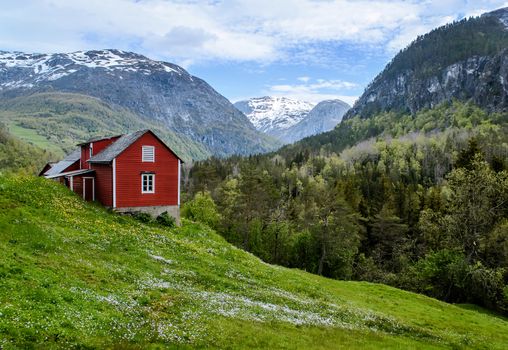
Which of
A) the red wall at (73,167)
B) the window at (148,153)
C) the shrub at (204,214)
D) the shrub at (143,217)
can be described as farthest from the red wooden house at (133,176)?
the shrub at (204,214)

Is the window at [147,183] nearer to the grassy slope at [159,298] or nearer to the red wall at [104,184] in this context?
the red wall at [104,184]

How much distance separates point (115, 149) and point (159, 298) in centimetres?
3039

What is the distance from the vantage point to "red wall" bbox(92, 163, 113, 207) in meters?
45.4

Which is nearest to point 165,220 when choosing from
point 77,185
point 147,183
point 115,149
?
point 147,183

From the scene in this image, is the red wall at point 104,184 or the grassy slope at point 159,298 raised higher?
the red wall at point 104,184

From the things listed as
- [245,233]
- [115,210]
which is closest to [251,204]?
[245,233]

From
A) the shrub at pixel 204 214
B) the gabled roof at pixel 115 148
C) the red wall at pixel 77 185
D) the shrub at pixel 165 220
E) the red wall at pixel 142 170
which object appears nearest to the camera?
the red wall at pixel 142 170

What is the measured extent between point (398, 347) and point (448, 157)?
193329 millimetres

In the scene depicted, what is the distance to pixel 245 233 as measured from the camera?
281 ft

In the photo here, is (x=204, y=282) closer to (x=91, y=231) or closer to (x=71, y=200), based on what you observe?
(x=91, y=231)

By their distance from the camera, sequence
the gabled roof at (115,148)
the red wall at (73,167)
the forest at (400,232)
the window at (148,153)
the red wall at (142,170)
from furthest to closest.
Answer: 1. the red wall at (73,167)
2. the forest at (400,232)
3. the window at (148,153)
4. the gabled roof at (115,148)
5. the red wall at (142,170)

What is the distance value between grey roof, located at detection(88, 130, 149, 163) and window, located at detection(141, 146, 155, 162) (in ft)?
5.68

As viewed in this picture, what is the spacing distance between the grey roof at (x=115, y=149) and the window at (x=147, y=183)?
4.07 meters

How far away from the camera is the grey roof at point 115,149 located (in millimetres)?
46019
